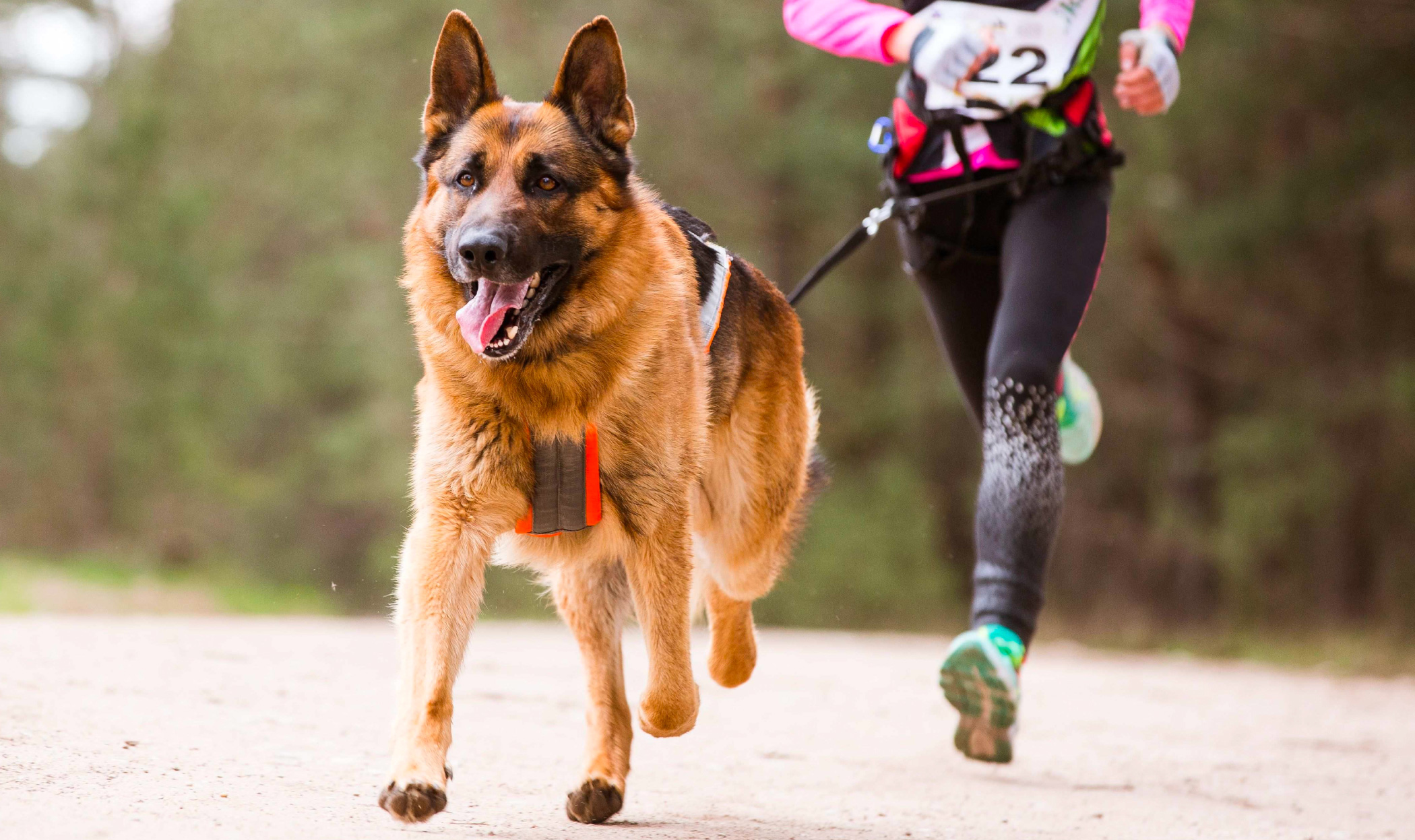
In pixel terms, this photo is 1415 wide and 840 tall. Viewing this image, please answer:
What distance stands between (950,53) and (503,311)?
148 centimetres

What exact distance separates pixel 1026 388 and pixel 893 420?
14144mm

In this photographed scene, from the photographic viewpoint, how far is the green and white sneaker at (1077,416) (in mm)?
4805

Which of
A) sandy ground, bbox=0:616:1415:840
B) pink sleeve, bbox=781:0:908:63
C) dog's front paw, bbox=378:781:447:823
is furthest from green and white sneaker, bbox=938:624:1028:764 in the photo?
pink sleeve, bbox=781:0:908:63

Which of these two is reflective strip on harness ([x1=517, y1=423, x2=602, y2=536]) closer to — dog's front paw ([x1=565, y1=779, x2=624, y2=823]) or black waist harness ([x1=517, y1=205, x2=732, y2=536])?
black waist harness ([x1=517, y1=205, x2=732, y2=536])

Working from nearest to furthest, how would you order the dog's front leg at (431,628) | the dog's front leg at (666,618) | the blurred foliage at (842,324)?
the dog's front leg at (431,628) → the dog's front leg at (666,618) → the blurred foliage at (842,324)

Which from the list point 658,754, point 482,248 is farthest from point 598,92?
point 658,754

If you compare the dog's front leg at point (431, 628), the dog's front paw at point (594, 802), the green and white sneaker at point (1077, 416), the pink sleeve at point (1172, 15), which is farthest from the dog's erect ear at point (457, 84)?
the green and white sneaker at point (1077, 416)

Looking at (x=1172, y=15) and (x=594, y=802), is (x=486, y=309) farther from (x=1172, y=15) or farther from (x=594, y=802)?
(x=1172, y=15)

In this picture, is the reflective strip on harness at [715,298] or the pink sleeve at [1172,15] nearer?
the reflective strip on harness at [715,298]

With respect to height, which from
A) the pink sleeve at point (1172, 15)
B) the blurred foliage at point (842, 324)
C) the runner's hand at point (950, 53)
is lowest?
the blurred foliage at point (842, 324)

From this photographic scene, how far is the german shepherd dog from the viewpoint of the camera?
3.07 meters

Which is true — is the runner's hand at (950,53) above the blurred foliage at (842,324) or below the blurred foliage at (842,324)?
above

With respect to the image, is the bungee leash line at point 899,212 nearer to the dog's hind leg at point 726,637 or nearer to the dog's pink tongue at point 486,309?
the dog's hind leg at point 726,637

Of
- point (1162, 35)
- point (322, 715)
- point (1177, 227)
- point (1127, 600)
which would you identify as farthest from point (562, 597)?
point (1127, 600)
